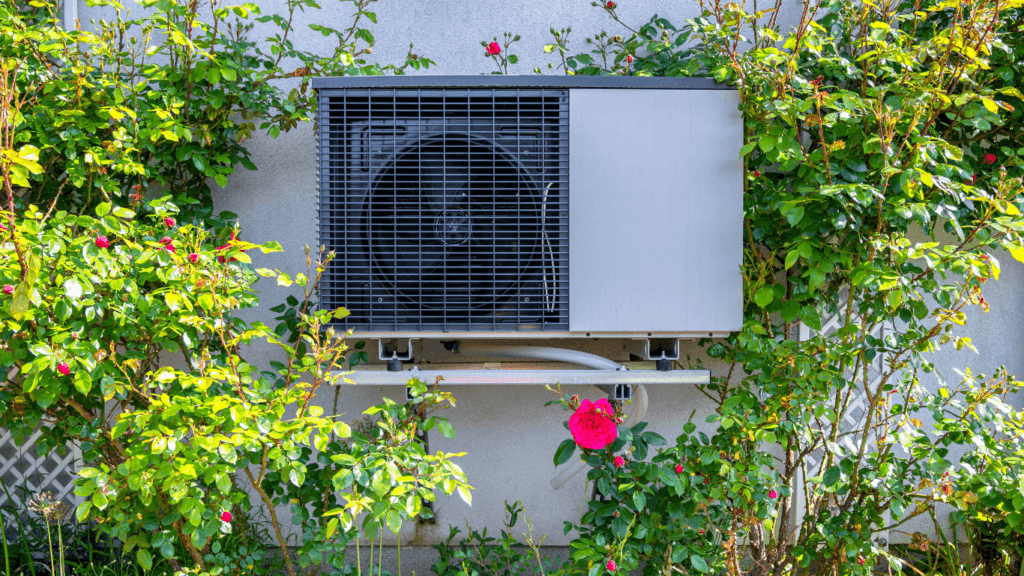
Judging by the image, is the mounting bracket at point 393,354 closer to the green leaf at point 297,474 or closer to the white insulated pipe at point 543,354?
the white insulated pipe at point 543,354

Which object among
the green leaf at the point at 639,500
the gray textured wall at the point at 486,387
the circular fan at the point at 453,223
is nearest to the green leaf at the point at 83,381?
the circular fan at the point at 453,223

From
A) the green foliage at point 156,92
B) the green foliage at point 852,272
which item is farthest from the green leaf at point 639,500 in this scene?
the green foliage at point 156,92

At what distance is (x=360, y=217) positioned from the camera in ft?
5.28

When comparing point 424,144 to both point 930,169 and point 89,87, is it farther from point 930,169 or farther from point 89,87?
point 930,169

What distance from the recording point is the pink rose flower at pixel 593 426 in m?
1.56

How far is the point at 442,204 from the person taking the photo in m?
1.62

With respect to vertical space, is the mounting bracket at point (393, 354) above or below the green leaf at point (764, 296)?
below

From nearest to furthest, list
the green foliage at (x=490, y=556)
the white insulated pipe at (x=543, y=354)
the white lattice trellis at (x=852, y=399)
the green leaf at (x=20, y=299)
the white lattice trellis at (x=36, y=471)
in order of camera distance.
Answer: the green leaf at (x=20, y=299), the white insulated pipe at (x=543, y=354), the green foliage at (x=490, y=556), the white lattice trellis at (x=852, y=399), the white lattice trellis at (x=36, y=471)

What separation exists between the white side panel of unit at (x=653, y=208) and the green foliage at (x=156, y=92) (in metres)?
0.78

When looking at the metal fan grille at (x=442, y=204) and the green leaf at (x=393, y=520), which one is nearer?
the green leaf at (x=393, y=520)

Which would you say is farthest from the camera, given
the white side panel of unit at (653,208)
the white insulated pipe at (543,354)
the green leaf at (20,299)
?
the white insulated pipe at (543,354)

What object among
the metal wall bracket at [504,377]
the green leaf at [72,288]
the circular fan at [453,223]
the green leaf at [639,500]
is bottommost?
the green leaf at [639,500]

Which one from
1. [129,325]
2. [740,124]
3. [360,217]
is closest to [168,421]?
[129,325]

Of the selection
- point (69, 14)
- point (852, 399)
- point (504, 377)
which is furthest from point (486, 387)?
point (69, 14)
